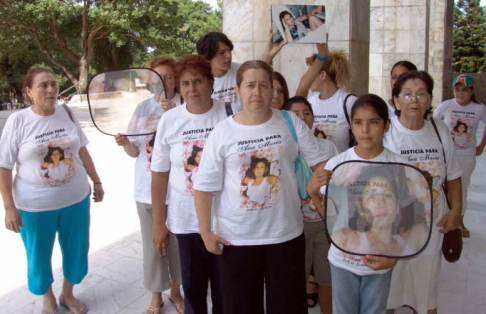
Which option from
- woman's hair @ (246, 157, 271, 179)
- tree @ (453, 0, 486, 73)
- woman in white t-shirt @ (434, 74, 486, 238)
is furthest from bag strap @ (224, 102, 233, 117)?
tree @ (453, 0, 486, 73)

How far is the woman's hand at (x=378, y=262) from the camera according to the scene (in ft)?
7.88

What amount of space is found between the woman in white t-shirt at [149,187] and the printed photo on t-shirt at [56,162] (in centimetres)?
54

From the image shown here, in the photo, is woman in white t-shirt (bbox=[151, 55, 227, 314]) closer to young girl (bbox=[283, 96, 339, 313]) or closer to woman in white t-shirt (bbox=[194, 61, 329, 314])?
woman in white t-shirt (bbox=[194, 61, 329, 314])

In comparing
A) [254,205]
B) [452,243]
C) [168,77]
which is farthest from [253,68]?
[452,243]

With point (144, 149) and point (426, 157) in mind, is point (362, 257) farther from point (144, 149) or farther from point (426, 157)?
point (144, 149)

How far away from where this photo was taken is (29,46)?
3453 cm

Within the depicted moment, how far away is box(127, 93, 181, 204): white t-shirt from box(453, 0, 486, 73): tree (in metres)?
36.4

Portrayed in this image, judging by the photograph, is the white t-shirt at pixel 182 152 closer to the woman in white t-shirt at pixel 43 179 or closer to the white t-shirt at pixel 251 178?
the white t-shirt at pixel 251 178

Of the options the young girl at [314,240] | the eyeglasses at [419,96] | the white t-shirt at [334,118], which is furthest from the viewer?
the white t-shirt at [334,118]

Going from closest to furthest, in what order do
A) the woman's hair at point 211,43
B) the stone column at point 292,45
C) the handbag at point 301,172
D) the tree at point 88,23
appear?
the handbag at point 301,172, the woman's hair at point 211,43, the stone column at point 292,45, the tree at point 88,23

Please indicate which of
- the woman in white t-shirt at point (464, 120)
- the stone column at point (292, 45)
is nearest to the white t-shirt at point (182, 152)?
the stone column at point (292, 45)

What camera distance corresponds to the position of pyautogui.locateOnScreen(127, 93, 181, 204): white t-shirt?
332 centimetres

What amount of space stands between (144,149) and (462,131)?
11.9ft

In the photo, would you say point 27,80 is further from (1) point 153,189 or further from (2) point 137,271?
(2) point 137,271
